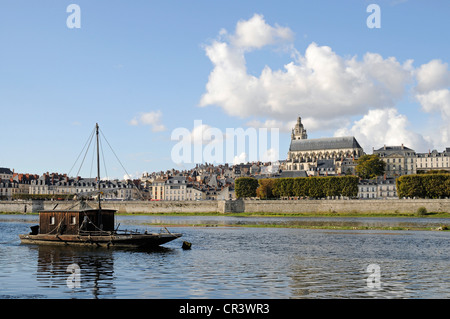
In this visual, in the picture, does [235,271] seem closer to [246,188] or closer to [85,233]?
[85,233]

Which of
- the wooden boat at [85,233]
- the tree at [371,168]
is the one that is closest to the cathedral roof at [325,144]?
the tree at [371,168]

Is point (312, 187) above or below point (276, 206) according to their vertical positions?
above

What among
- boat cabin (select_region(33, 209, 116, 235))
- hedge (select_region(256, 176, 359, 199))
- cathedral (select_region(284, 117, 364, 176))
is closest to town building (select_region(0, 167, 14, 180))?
cathedral (select_region(284, 117, 364, 176))

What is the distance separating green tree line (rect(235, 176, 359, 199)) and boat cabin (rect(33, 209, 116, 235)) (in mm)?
73736

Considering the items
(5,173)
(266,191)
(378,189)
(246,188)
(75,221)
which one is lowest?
(75,221)

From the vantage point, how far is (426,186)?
3745 inches

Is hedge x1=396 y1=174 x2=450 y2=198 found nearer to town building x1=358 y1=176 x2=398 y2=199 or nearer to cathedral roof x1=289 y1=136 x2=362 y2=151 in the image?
town building x1=358 y1=176 x2=398 y2=199

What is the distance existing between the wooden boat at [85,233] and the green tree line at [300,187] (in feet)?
240

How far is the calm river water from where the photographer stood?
1908cm

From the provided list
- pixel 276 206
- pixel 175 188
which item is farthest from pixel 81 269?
pixel 175 188

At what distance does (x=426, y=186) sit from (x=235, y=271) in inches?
3089
